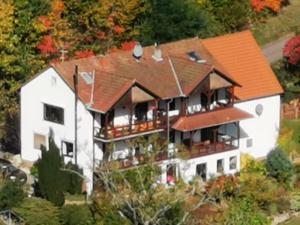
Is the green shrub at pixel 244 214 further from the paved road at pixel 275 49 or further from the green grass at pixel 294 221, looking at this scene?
the paved road at pixel 275 49

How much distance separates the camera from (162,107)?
71188 mm

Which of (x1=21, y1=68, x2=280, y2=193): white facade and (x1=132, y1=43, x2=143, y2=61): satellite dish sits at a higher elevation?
(x1=132, y1=43, x2=143, y2=61): satellite dish

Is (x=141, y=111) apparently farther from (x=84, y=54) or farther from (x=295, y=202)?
(x=84, y=54)

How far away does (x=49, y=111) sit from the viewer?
235 ft

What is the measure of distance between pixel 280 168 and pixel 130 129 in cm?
780

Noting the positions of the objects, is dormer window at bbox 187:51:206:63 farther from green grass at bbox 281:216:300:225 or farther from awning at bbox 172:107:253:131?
green grass at bbox 281:216:300:225

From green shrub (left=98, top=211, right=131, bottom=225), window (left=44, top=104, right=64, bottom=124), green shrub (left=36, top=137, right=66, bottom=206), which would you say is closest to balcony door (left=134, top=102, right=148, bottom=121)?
window (left=44, top=104, right=64, bottom=124)

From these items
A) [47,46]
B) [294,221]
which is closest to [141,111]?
[294,221]

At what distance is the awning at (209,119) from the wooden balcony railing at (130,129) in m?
0.78

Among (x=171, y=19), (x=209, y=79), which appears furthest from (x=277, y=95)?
(x=171, y=19)

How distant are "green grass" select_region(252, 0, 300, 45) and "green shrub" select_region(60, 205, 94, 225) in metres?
35.3

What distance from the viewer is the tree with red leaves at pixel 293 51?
8906cm

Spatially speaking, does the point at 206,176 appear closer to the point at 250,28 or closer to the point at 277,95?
the point at 277,95

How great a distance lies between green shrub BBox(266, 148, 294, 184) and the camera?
7112cm
